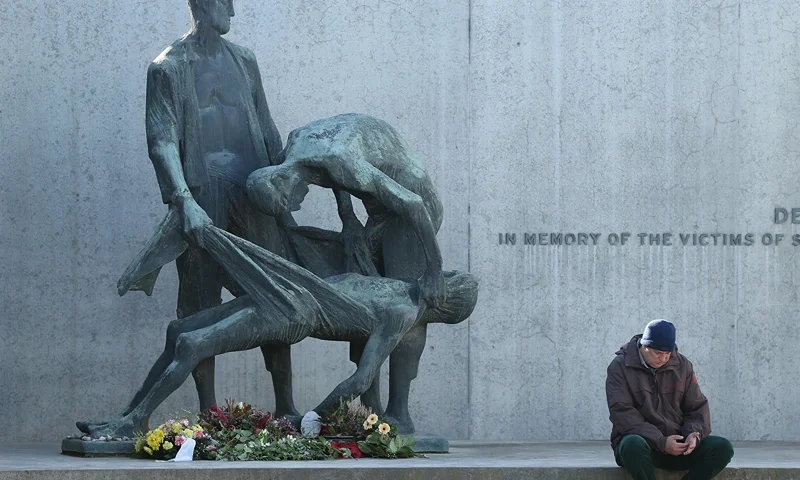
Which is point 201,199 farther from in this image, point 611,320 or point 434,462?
point 611,320

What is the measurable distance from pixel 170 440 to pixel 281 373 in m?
1.31

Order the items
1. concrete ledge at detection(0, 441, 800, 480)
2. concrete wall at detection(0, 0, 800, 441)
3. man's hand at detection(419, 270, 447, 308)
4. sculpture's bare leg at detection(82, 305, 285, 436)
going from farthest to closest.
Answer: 1. concrete wall at detection(0, 0, 800, 441)
2. man's hand at detection(419, 270, 447, 308)
3. sculpture's bare leg at detection(82, 305, 285, 436)
4. concrete ledge at detection(0, 441, 800, 480)

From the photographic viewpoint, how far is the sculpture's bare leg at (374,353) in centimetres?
787

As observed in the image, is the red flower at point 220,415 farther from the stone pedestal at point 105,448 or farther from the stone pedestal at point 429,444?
the stone pedestal at point 429,444

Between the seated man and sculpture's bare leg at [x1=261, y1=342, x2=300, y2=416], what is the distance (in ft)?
6.90

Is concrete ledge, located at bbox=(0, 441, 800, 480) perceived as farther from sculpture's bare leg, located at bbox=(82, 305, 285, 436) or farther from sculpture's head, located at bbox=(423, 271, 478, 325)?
sculpture's head, located at bbox=(423, 271, 478, 325)

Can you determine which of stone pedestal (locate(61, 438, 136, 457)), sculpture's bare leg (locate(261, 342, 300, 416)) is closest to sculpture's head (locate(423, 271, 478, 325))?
sculpture's bare leg (locate(261, 342, 300, 416))

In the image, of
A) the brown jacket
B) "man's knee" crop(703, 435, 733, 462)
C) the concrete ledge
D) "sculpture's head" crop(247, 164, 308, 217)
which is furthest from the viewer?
"sculpture's head" crop(247, 164, 308, 217)

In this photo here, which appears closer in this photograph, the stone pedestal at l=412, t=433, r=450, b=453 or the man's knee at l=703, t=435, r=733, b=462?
the man's knee at l=703, t=435, r=733, b=462

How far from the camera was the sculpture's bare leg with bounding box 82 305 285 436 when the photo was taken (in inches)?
308

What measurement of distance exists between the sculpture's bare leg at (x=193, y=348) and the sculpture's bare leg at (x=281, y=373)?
705 millimetres

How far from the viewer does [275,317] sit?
789 cm

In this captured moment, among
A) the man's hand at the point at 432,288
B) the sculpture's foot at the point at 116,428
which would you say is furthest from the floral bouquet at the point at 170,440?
the man's hand at the point at 432,288

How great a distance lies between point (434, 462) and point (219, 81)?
236cm
